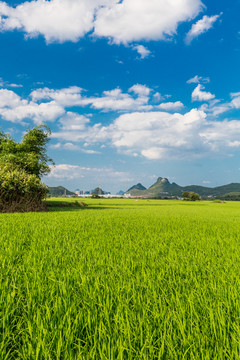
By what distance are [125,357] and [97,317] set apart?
47 cm

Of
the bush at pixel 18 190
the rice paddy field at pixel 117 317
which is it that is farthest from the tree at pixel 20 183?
the rice paddy field at pixel 117 317

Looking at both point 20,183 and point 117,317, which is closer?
point 117,317

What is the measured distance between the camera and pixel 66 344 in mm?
1342

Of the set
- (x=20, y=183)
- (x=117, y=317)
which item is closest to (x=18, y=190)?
(x=20, y=183)

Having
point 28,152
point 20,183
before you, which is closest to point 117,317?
point 20,183

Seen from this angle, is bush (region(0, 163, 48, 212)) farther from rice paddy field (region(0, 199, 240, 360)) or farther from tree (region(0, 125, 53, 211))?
rice paddy field (region(0, 199, 240, 360))

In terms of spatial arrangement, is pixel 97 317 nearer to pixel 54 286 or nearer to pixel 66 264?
pixel 54 286

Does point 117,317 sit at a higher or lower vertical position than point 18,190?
lower

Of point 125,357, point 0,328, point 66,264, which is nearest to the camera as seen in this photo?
point 125,357

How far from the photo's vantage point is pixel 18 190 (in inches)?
610

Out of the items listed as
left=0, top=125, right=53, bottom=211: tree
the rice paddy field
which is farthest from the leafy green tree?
the rice paddy field

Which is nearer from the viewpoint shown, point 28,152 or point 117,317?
point 117,317

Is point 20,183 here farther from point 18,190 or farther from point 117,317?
point 117,317

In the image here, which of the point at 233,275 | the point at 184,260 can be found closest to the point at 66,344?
the point at 233,275
